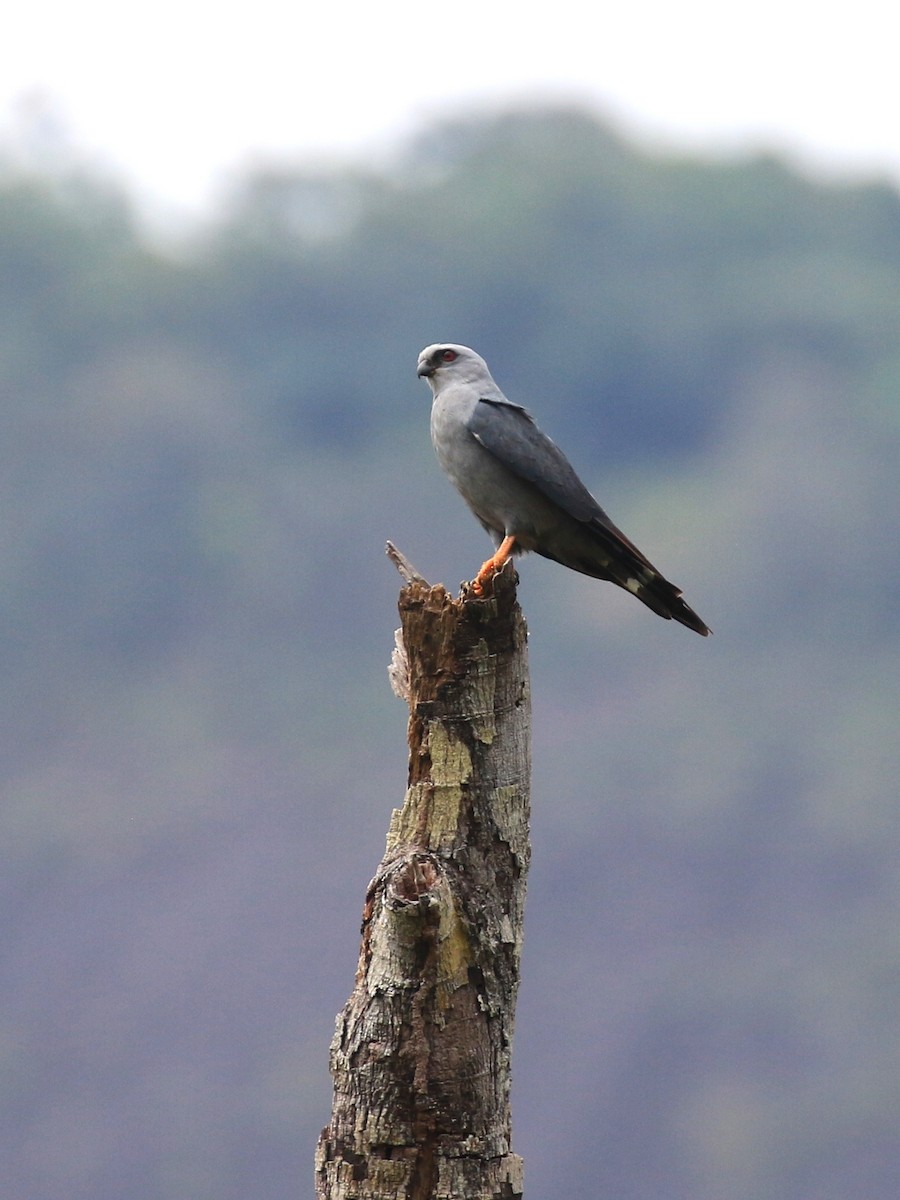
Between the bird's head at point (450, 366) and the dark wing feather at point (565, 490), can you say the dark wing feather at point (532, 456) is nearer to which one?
the dark wing feather at point (565, 490)

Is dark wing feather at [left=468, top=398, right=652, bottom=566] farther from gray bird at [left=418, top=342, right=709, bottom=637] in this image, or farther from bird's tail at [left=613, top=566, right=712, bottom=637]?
bird's tail at [left=613, top=566, right=712, bottom=637]

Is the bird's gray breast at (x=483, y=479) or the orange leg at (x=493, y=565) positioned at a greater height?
the bird's gray breast at (x=483, y=479)

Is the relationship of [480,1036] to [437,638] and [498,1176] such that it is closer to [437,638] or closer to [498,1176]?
[498,1176]

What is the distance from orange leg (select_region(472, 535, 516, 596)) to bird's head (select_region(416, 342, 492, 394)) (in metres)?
1.08

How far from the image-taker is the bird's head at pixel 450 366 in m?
8.63

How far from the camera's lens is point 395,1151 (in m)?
5.74

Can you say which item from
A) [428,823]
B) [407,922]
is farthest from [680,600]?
[407,922]

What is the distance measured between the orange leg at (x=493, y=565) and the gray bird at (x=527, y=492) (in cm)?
1

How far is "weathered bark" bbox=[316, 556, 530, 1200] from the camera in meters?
5.75

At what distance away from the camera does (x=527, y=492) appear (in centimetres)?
819

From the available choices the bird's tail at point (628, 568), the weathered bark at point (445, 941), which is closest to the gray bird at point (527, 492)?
the bird's tail at point (628, 568)

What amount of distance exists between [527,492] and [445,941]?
3.22 metres

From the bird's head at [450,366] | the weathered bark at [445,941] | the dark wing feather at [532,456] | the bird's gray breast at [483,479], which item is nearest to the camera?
the weathered bark at [445,941]

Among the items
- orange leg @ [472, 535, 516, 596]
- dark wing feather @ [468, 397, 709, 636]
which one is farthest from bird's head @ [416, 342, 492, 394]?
orange leg @ [472, 535, 516, 596]
